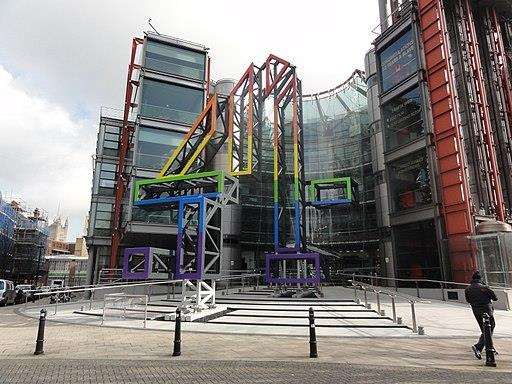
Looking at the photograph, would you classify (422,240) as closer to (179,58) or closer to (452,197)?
(452,197)

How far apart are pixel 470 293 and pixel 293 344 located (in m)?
4.50

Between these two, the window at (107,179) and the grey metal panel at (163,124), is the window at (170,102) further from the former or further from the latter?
the window at (107,179)

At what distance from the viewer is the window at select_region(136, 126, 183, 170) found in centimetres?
3543

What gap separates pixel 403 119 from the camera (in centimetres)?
3016

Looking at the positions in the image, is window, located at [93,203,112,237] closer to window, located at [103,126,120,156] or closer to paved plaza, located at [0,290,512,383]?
window, located at [103,126,120,156]

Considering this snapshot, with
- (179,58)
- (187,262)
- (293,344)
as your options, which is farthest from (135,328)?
(179,58)

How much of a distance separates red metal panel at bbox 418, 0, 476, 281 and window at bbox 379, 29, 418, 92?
1619mm

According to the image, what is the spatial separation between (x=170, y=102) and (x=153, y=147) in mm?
5384

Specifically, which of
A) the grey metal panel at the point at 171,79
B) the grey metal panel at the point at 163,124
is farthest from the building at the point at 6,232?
the grey metal panel at the point at 171,79

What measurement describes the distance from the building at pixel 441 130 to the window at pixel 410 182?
3.1 inches

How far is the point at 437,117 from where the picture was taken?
26.4 m

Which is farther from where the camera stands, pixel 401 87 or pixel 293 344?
pixel 401 87

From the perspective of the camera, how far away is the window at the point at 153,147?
3543 centimetres

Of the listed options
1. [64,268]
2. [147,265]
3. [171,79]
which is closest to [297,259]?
[147,265]
